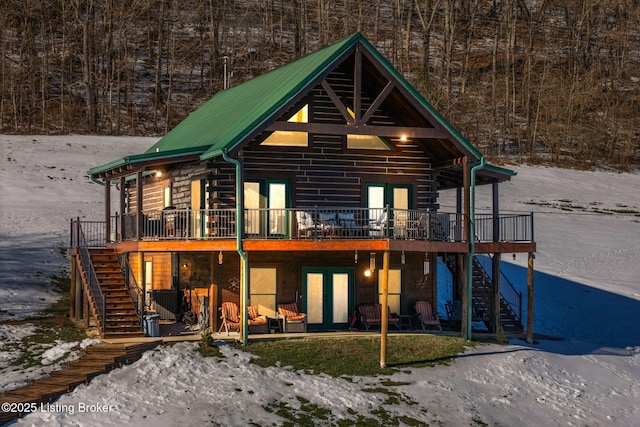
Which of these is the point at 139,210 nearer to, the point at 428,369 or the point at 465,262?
the point at 428,369

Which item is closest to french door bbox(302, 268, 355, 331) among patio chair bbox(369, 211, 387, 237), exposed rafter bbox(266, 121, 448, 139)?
patio chair bbox(369, 211, 387, 237)

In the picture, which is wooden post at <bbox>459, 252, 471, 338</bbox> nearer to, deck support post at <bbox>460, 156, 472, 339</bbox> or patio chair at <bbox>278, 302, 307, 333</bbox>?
deck support post at <bbox>460, 156, 472, 339</bbox>

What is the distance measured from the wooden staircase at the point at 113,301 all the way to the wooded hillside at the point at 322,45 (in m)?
43.4

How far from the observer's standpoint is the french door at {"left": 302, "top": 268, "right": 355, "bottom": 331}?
107ft

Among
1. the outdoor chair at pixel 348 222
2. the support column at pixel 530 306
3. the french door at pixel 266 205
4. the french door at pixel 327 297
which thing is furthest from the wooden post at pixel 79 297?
the support column at pixel 530 306

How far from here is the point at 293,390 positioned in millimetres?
24922

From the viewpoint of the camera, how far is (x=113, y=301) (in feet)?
101

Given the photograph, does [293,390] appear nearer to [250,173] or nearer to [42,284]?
[250,173]

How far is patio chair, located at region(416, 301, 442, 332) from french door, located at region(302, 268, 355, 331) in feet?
7.83

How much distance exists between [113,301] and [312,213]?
7171 millimetres

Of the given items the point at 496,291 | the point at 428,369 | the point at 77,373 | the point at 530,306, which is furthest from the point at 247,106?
the point at 77,373

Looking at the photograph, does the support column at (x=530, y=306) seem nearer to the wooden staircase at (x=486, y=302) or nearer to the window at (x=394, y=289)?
Result: the wooden staircase at (x=486, y=302)

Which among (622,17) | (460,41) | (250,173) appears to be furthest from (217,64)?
(250,173)

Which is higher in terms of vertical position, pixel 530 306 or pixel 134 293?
pixel 134 293
